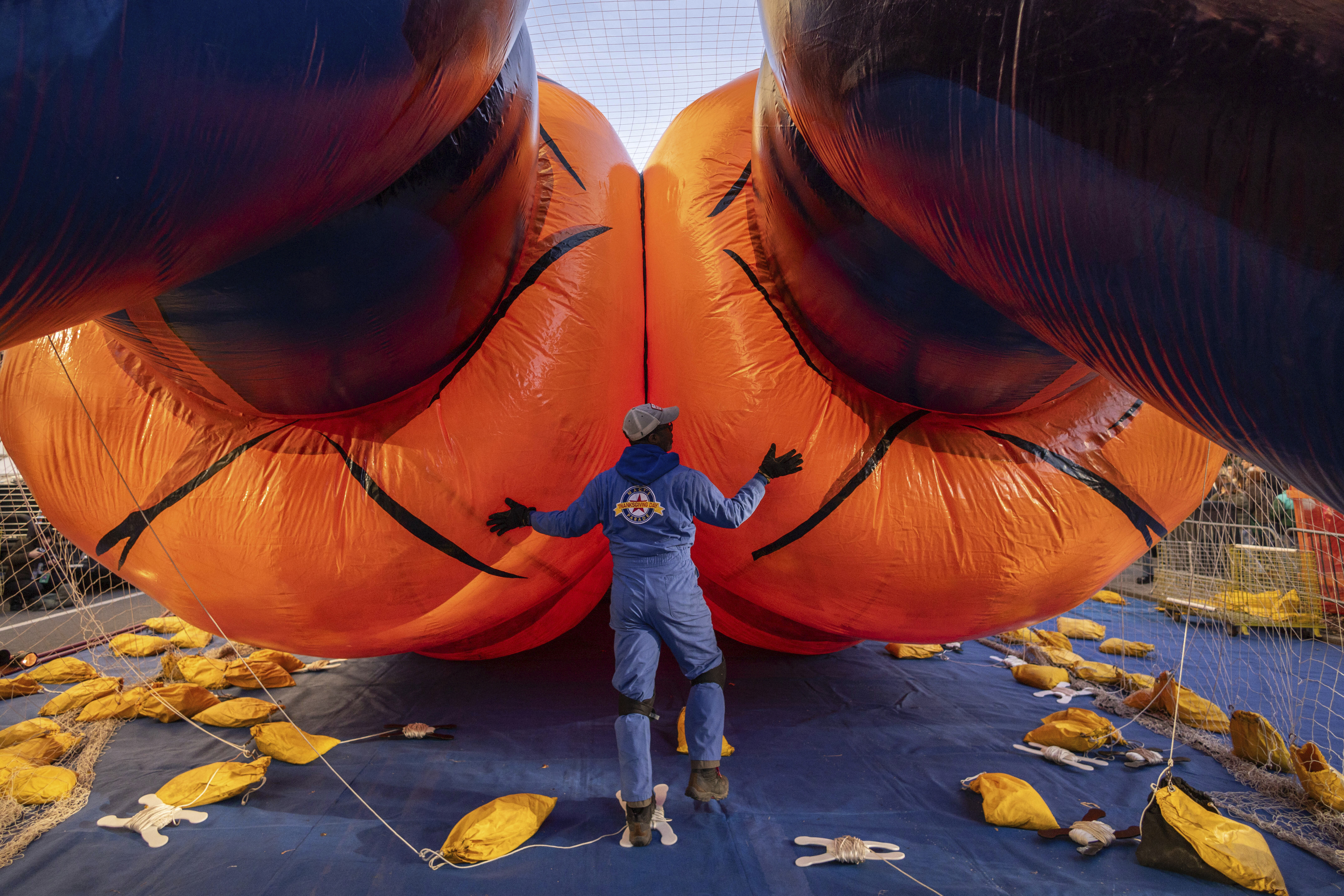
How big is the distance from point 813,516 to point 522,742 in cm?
148

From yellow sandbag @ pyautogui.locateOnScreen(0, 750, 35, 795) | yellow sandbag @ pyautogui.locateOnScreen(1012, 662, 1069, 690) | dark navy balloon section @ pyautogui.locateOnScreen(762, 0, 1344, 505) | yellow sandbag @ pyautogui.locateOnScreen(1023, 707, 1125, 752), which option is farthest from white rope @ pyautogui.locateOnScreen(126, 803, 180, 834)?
yellow sandbag @ pyautogui.locateOnScreen(1012, 662, 1069, 690)

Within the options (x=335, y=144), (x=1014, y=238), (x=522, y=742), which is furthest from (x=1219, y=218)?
(x=522, y=742)

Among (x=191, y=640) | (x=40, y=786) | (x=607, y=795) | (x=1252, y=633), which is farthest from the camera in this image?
(x=1252, y=633)

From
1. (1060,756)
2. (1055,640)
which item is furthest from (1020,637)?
(1060,756)

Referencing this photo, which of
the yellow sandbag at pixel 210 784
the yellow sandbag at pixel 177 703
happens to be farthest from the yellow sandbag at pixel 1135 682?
the yellow sandbag at pixel 177 703

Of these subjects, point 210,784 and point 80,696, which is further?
point 80,696

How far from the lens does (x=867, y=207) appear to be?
1.52 meters

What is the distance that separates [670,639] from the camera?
2.24 meters

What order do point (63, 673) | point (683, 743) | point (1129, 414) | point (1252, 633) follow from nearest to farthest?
point (1129, 414)
point (683, 743)
point (63, 673)
point (1252, 633)

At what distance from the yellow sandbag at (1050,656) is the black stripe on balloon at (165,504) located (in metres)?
3.76

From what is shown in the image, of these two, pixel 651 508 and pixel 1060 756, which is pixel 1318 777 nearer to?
pixel 1060 756

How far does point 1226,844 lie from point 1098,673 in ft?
5.60

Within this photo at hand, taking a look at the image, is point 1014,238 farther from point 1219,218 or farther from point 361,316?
point 361,316

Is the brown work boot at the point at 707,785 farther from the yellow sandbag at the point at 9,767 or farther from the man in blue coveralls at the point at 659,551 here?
the yellow sandbag at the point at 9,767
